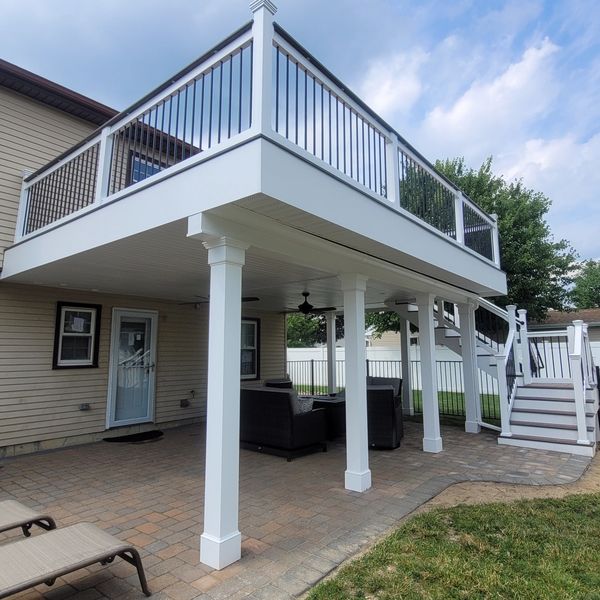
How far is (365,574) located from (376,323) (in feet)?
56.2

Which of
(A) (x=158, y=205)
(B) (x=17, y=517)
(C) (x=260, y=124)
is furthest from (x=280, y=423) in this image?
(C) (x=260, y=124)

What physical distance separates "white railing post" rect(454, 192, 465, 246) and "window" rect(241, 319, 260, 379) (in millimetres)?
5547

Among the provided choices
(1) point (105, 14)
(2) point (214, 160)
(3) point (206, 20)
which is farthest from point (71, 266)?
(1) point (105, 14)

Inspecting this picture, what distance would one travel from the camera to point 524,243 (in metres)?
15.1

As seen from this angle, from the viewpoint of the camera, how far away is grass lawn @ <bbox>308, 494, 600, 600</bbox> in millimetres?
2617

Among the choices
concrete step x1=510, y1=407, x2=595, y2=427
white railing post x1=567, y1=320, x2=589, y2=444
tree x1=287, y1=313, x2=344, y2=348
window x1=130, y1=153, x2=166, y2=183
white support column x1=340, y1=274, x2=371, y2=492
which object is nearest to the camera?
window x1=130, y1=153, x2=166, y2=183

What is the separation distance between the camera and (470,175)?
53.6 ft

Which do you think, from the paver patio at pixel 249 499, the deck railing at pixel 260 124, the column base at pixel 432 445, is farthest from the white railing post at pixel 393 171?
the column base at pixel 432 445

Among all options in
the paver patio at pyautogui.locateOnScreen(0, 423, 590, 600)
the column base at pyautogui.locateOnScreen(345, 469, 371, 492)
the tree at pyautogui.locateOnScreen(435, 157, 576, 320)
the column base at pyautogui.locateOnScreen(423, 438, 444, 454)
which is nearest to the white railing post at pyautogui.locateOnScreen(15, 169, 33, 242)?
the paver patio at pyautogui.locateOnScreen(0, 423, 590, 600)

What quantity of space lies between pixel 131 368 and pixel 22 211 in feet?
10.4

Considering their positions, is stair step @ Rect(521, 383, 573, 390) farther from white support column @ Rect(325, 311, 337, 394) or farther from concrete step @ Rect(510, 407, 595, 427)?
white support column @ Rect(325, 311, 337, 394)

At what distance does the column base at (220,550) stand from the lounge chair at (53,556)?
0.48 m

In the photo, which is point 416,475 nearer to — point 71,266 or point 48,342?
point 71,266

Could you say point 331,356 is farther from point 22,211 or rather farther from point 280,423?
point 22,211
